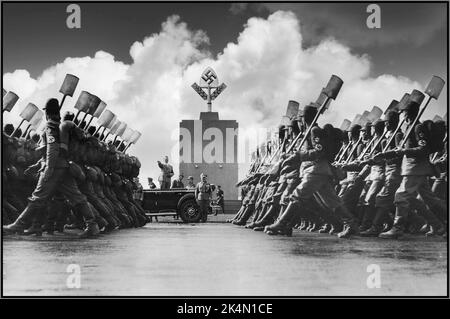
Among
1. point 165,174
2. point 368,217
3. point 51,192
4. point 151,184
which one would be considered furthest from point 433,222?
point 151,184

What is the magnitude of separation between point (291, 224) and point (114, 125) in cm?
467

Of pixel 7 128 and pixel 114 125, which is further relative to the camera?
pixel 114 125

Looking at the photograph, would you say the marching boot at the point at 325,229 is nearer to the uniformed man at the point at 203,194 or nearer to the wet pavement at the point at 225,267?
the wet pavement at the point at 225,267

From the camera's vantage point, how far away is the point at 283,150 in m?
13.4

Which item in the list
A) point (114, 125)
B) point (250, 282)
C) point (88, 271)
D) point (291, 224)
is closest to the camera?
point (250, 282)

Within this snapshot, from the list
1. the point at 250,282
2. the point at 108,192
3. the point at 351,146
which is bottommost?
the point at 250,282

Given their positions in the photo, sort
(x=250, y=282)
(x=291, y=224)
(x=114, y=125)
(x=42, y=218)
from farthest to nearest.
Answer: (x=114, y=125)
(x=291, y=224)
(x=42, y=218)
(x=250, y=282)

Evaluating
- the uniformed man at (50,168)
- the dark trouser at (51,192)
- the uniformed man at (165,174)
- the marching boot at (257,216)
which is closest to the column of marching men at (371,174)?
the marching boot at (257,216)

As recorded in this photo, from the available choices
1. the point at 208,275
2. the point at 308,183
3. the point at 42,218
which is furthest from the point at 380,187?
the point at 42,218

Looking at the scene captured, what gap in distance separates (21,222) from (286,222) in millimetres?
4124

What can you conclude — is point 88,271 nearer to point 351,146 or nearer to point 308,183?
point 308,183

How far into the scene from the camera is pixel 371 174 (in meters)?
11.1

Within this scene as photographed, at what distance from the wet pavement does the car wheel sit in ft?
28.0

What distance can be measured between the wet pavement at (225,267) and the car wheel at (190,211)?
Result: 854cm
